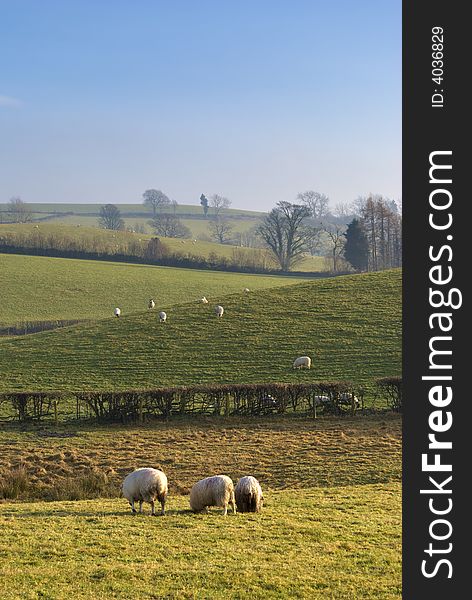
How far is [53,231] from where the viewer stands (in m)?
112

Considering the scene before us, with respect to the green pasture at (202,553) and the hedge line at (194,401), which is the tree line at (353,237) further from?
the green pasture at (202,553)

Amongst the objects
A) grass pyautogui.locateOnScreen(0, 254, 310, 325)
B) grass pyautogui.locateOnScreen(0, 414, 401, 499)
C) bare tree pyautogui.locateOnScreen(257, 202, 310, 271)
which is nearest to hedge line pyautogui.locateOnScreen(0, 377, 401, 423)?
grass pyautogui.locateOnScreen(0, 414, 401, 499)

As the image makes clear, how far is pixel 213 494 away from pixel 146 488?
62.0 inches

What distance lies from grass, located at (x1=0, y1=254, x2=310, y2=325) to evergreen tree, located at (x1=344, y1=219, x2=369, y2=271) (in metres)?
12.1

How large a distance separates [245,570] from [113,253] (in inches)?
3647

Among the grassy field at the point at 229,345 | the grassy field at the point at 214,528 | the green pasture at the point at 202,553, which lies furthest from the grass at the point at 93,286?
the green pasture at the point at 202,553

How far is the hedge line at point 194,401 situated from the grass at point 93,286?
33.3 m

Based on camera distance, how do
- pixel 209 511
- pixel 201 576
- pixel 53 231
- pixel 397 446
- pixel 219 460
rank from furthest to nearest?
pixel 53 231
pixel 397 446
pixel 219 460
pixel 209 511
pixel 201 576

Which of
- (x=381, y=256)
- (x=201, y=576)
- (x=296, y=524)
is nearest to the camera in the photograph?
(x=201, y=576)

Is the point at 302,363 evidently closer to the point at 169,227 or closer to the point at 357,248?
the point at 357,248

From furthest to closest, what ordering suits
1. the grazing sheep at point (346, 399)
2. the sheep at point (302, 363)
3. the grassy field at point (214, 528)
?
the sheep at point (302, 363), the grazing sheep at point (346, 399), the grassy field at point (214, 528)

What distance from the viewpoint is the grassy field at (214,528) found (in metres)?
11.5

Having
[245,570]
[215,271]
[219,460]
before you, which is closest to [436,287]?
[245,570]

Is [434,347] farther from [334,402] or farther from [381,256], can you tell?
[381,256]
